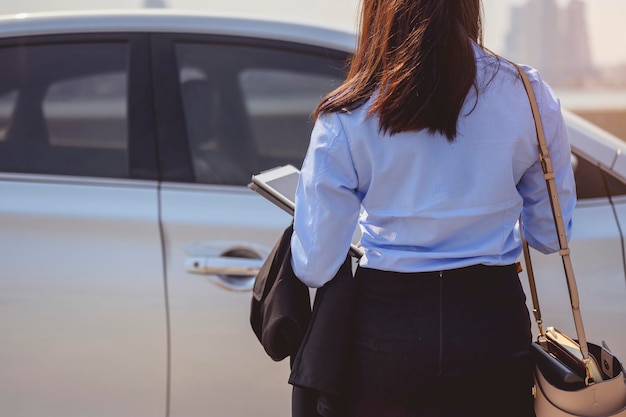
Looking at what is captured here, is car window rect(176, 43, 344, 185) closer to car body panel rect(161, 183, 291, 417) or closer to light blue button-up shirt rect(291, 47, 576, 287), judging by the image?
car body panel rect(161, 183, 291, 417)

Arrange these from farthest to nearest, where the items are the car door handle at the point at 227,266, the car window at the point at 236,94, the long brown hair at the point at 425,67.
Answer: the car window at the point at 236,94 < the car door handle at the point at 227,266 < the long brown hair at the point at 425,67

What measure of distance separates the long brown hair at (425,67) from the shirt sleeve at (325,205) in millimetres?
102

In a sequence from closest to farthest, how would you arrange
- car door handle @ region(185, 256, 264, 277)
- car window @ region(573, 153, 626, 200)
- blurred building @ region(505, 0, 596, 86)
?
car door handle @ region(185, 256, 264, 277) → car window @ region(573, 153, 626, 200) → blurred building @ region(505, 0, 596, 86)

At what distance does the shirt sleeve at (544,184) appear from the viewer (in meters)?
1.73

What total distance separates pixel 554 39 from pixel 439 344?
12811 millimetres

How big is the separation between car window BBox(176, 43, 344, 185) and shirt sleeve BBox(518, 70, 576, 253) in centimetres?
104

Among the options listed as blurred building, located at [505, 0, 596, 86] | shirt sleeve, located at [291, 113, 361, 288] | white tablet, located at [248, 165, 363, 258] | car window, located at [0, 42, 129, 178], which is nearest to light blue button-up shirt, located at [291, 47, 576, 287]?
shirt sleeve, located at [291, 113, 361, 288]

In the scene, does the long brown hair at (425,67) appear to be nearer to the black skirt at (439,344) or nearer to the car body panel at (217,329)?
the black skirt at (439,344)

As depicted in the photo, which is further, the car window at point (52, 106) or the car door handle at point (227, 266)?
the car window at point (52, 106)

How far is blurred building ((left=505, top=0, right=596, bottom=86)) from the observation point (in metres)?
13.2

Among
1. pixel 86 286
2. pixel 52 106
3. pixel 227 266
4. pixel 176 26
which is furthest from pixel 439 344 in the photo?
pixel 52 106

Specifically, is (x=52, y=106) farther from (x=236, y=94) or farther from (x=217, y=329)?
(x=217, y=329)

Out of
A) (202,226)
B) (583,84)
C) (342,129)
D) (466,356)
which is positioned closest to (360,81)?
(342,129)

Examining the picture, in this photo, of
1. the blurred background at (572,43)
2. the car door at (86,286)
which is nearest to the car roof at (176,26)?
the car door at (86,286)
